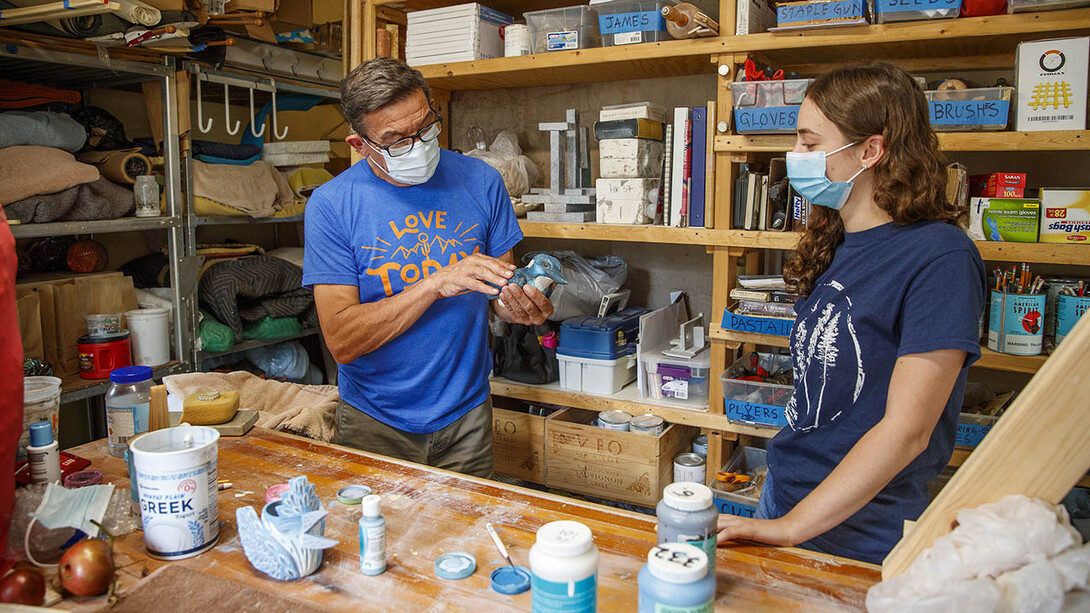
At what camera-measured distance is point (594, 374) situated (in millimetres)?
2723

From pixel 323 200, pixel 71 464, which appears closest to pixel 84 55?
pixel 323 200

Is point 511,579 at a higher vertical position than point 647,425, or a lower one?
higher

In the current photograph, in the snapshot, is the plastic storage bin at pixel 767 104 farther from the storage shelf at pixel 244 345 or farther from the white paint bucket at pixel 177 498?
the storage shelf at pixel 244 345

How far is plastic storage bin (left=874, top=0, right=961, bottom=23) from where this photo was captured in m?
2.00

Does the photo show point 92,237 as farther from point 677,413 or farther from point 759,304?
point 759,304

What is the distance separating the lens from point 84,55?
8.72 ft

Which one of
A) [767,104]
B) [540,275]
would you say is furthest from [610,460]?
[767,104]

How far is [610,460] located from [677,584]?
69.3 inches

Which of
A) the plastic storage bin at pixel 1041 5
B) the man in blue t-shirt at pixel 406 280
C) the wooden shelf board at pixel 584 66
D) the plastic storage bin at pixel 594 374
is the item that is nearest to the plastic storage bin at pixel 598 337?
the plastic storage bin at pixel 594 374

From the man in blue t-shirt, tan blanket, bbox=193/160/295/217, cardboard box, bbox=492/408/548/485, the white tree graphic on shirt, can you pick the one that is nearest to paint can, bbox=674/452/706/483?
cardboard box, bbox=492/408/548/485

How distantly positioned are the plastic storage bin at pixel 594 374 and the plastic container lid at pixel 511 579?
156cm

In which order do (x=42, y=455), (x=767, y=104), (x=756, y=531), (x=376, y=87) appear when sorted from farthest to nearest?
1. (x=767, y=104)
2. (x=376, y=87)
3. (x=42, y=455)
4. (x=756, y=531)

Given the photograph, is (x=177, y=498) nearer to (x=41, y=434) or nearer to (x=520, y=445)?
(x=41, y=434)

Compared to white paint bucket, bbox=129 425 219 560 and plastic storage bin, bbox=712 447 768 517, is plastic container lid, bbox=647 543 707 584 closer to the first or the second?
white paint bucket, bbox=129 425 219 560
